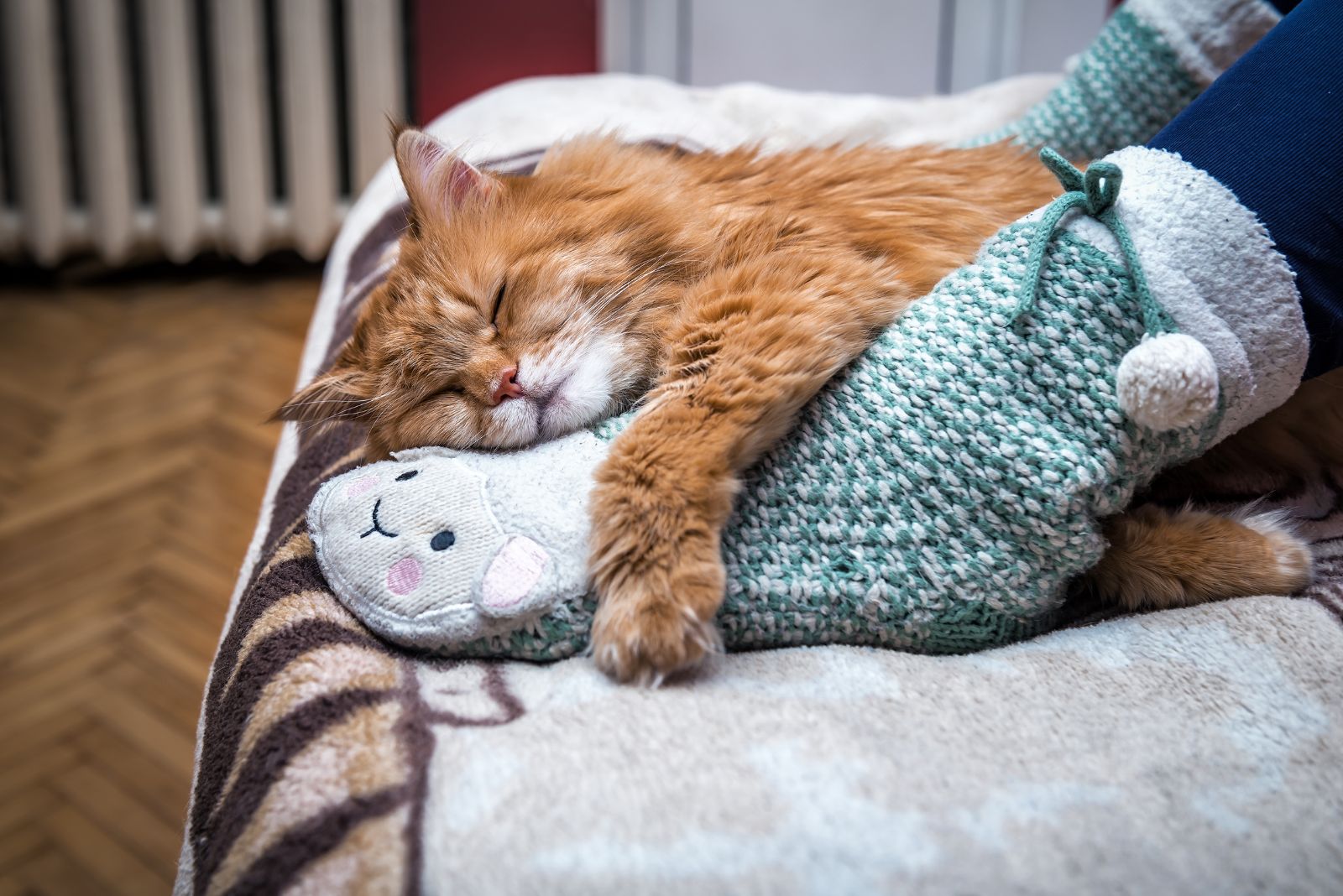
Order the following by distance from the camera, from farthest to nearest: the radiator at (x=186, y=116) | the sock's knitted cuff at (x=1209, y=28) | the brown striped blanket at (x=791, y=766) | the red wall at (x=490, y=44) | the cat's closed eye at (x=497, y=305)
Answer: the red wall at (x=490, y=44) < the radiator at (x=186, y=116) < the sock's knitted cuff at (x=1209, y=28) < the cat's closed eye at (x=497, y=305) < the brown striped blanket at (x=791, y=766)

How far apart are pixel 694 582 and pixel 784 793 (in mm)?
192

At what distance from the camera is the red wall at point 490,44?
9.35 feet

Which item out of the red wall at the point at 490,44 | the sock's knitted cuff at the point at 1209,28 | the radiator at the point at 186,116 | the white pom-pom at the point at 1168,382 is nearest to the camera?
the white pom-pom at the point at 1168,382

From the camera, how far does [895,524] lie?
0.88m

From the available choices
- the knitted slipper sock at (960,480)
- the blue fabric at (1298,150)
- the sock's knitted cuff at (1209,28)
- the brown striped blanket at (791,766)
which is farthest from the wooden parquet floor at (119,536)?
the sock's knitted cuff at (1209,28)

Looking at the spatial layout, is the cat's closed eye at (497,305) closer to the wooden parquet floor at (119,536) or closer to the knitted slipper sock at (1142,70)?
the knitted slipper sock at (1142,70)

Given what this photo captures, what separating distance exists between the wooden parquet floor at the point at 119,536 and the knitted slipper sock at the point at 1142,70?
63.1 inches

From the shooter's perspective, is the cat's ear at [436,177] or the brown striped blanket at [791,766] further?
the cat's ear at [436,177]

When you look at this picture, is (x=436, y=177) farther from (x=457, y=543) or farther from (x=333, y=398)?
(x=457, y=543)

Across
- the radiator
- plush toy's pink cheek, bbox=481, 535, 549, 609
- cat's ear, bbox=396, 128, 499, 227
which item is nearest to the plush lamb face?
plush toy's pink cheek, bbox=481, 535, 549, 609

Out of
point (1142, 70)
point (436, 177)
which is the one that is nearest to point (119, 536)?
point (436, 177)

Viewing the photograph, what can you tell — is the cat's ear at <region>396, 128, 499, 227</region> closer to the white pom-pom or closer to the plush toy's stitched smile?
the plush toy's stitched smile

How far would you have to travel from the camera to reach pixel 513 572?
0.83 metres

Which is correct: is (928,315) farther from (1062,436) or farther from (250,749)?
(250,749)
